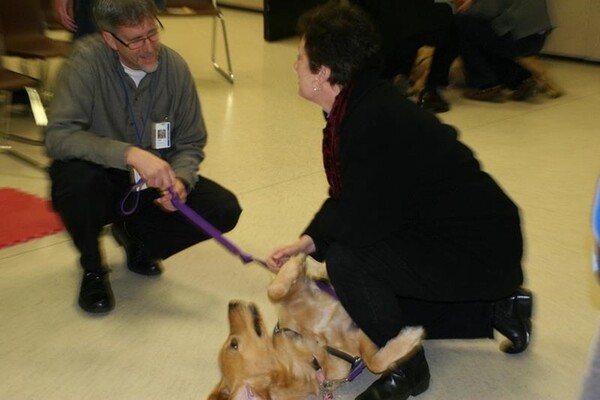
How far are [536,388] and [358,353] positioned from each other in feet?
1.69

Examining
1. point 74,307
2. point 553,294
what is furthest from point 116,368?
point 553,294

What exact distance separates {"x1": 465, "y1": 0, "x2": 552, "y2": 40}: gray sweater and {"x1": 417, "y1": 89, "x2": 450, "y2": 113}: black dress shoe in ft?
1.88

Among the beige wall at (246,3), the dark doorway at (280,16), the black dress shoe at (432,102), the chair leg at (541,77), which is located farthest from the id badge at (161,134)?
the beige wall at (246,3)

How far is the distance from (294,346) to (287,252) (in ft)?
1.06

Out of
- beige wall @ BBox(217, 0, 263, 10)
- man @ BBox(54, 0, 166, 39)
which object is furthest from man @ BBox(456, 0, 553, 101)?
beige wall @ BBox(217, 0, 263, 10)

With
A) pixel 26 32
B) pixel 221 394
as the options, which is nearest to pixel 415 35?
pixel 26 32

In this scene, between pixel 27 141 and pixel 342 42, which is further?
pixel 27 141

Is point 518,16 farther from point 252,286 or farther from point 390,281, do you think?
point 390,281

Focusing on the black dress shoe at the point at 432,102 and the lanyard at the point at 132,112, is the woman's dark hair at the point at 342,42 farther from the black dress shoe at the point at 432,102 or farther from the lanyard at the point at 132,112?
the black dress shoe at the point at 432,102

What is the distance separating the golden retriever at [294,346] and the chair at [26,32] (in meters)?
2.79

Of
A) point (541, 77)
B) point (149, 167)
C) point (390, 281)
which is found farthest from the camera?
point (541, 77)

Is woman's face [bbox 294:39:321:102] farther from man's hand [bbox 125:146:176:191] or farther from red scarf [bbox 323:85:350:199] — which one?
man's hand [bbox 125:146:176:191]

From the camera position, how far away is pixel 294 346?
77.2 inches

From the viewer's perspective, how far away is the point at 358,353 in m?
2.09
